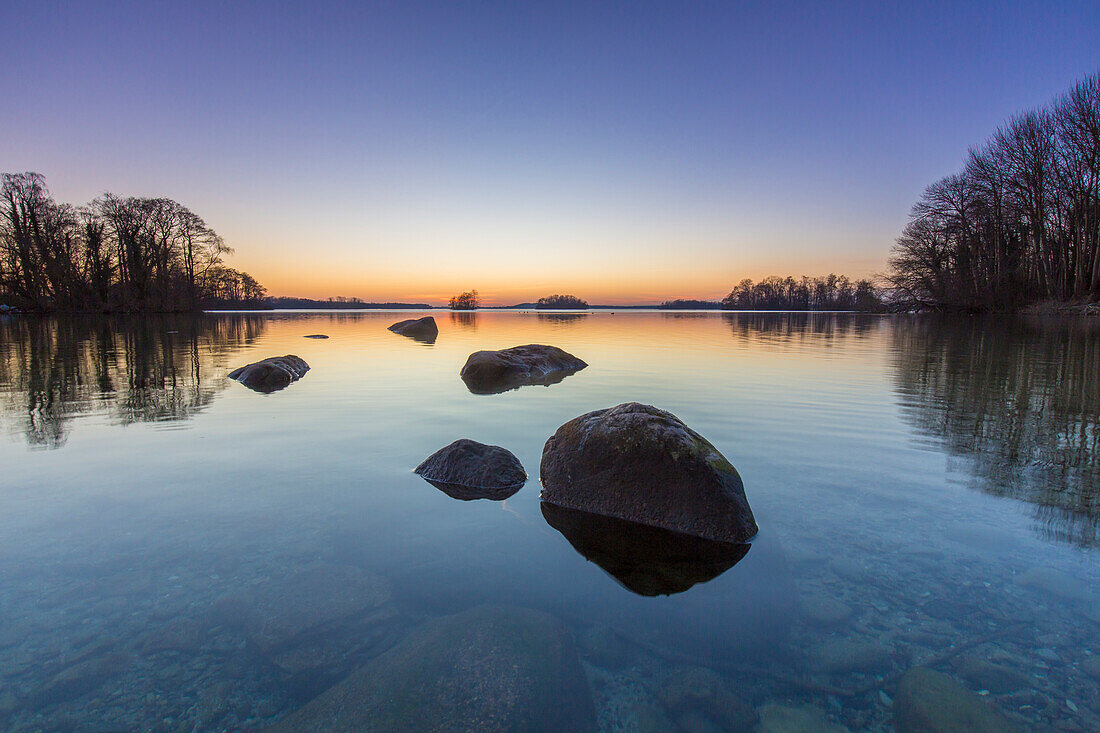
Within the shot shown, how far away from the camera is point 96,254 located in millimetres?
49375

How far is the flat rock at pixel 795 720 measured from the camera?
229 cm

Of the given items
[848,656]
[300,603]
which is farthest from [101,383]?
[848,656]

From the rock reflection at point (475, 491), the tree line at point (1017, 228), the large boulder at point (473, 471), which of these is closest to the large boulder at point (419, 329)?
the large boulder at point (473, 471)

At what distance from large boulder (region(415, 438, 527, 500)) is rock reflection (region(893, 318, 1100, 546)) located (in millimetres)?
5042

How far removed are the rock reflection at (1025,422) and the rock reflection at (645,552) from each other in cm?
301

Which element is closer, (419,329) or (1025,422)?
(1025,422)

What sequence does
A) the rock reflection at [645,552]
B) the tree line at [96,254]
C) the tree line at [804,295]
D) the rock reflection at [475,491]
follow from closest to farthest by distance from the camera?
the rock reflection at [645,552]
the rock reflection at [475,491]
the tree line at [96,254]
the tree line at [804,295]

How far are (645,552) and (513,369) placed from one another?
9.47 meters

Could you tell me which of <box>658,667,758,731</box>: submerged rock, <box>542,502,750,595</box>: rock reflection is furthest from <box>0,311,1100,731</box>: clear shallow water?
<box>542,502,750,595</box>: rock reflection

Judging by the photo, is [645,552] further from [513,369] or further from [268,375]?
[268,375]

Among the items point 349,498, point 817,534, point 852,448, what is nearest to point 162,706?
point 349,498

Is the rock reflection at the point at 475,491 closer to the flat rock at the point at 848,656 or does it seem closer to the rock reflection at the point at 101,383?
the flat rock at the point at 848,656

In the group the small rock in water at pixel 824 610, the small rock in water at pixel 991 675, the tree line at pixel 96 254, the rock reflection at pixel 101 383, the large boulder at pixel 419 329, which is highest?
the tree line at pixel 96 254

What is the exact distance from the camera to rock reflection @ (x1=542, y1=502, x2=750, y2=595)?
360cm
